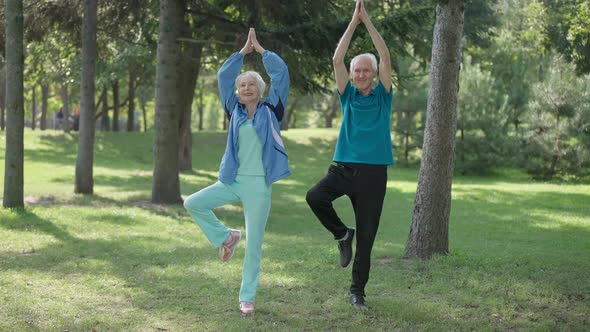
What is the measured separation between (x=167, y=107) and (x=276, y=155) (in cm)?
1062

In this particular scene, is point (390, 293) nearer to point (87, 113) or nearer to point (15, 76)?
point (15, 76)

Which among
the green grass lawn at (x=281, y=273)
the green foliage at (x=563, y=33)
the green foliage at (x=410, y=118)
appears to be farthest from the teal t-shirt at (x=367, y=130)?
the green foliage at (x=410, y=118)

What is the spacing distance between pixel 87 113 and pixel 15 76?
4.69 meters

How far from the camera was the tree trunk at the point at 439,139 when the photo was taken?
8906 mm

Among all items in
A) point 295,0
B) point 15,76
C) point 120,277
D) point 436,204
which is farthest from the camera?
point 295,0

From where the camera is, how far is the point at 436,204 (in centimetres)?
906

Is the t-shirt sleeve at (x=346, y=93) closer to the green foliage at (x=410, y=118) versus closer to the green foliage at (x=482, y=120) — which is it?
the green foliage at (x=482, y=120)

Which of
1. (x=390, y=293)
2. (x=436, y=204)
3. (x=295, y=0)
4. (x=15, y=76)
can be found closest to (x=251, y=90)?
(x=390, y=293)

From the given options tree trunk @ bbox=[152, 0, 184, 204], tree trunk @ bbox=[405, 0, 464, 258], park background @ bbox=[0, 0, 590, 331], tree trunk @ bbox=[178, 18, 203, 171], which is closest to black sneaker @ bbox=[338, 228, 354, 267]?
park background @ bbox=[0, 0, 590, 331]

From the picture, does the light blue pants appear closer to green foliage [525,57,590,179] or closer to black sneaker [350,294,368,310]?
black sneaker [350,294,368,310]

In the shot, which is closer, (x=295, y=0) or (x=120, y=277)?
(x=120, y=277)

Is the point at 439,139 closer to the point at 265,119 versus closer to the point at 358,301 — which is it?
the point at 358,301

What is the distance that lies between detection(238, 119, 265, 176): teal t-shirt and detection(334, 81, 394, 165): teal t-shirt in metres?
0.74

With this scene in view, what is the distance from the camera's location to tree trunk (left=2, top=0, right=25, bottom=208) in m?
13.3
